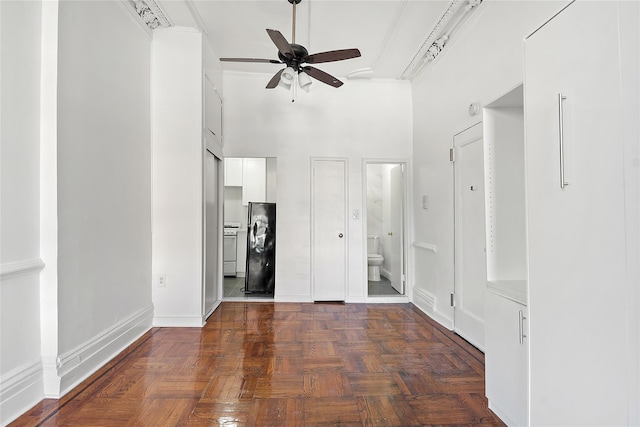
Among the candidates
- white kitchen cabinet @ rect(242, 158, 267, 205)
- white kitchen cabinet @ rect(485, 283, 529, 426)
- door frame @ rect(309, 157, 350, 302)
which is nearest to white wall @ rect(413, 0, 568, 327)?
door frame @ rect(309, 157, 350, 302)

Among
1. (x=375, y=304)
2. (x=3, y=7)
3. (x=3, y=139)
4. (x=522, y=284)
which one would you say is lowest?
(x=375, y=304)

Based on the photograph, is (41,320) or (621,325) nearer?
(621,325)

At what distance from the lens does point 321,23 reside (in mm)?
3150

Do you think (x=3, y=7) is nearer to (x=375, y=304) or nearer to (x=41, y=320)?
(x=41, y=320)

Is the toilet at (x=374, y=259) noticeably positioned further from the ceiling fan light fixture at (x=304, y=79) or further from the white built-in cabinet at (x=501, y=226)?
the white built-in cabinet at (x=501, y=226)

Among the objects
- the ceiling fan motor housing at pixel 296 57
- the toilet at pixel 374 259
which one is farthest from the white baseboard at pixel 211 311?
the ceiling fan motor housing at pixel 296 57

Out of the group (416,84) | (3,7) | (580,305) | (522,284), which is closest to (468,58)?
(416,84)

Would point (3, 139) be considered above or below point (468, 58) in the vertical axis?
below

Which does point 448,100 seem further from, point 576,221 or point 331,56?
point 576,221

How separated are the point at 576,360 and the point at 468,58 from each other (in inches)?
109

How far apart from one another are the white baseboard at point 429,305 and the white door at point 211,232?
8.66 feet

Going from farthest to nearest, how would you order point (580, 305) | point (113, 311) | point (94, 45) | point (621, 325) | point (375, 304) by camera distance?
1. point (375, 304)
2. point (113, 311)
3. point (94, 45)
4. point (580, 305)
5. point (621, 325)

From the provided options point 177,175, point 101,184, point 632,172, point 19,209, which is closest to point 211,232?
point 177,175

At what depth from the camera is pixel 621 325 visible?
898 millimetres
